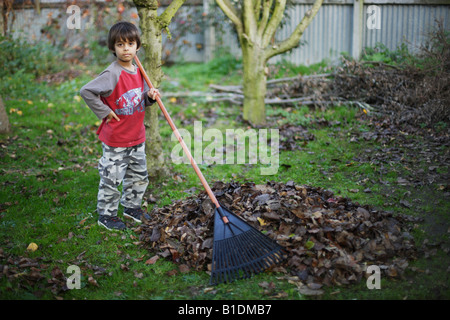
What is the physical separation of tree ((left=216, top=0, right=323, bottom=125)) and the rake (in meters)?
4.04

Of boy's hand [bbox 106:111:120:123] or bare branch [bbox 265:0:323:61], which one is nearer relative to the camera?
boy's hand [bbox 106:111:120:123]

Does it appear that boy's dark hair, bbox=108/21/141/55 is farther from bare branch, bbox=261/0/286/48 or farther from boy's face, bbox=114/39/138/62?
bare branch, bbox=261/0/286/48

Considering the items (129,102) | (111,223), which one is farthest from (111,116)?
(111,223)

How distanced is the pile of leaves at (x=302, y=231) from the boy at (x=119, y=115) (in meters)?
0.45

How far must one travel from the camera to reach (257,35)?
704cm

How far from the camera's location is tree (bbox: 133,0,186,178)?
15.8 feet

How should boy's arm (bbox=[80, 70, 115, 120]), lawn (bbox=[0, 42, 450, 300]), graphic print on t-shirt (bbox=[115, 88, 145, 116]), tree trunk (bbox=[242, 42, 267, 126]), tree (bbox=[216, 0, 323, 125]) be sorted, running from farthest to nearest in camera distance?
tree trunk (bbox=[242, 42, 267, 126]) → tree (bbox=[216, 0, 323, 125]) → graphic print on t-shirt (bbox=[115, 88, 145, 116]) → boy's arm (bbox=[80, 70, 115, 120]) → lawn (bbox=[0, 42, 450, 300])

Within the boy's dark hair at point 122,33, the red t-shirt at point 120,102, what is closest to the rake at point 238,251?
the red t-shirt at point 120,102

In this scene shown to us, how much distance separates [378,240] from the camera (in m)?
3.40

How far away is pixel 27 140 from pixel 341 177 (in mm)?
4758

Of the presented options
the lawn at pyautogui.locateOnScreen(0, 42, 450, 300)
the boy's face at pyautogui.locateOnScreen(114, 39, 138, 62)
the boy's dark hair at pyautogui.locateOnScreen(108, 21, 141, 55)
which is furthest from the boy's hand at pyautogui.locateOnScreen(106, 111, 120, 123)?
the lawn at pyautogui.locateOnScreen(0, 42, 450, 300)

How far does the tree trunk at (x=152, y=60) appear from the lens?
482 cm

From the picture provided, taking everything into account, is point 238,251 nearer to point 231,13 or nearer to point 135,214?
point 135,214
